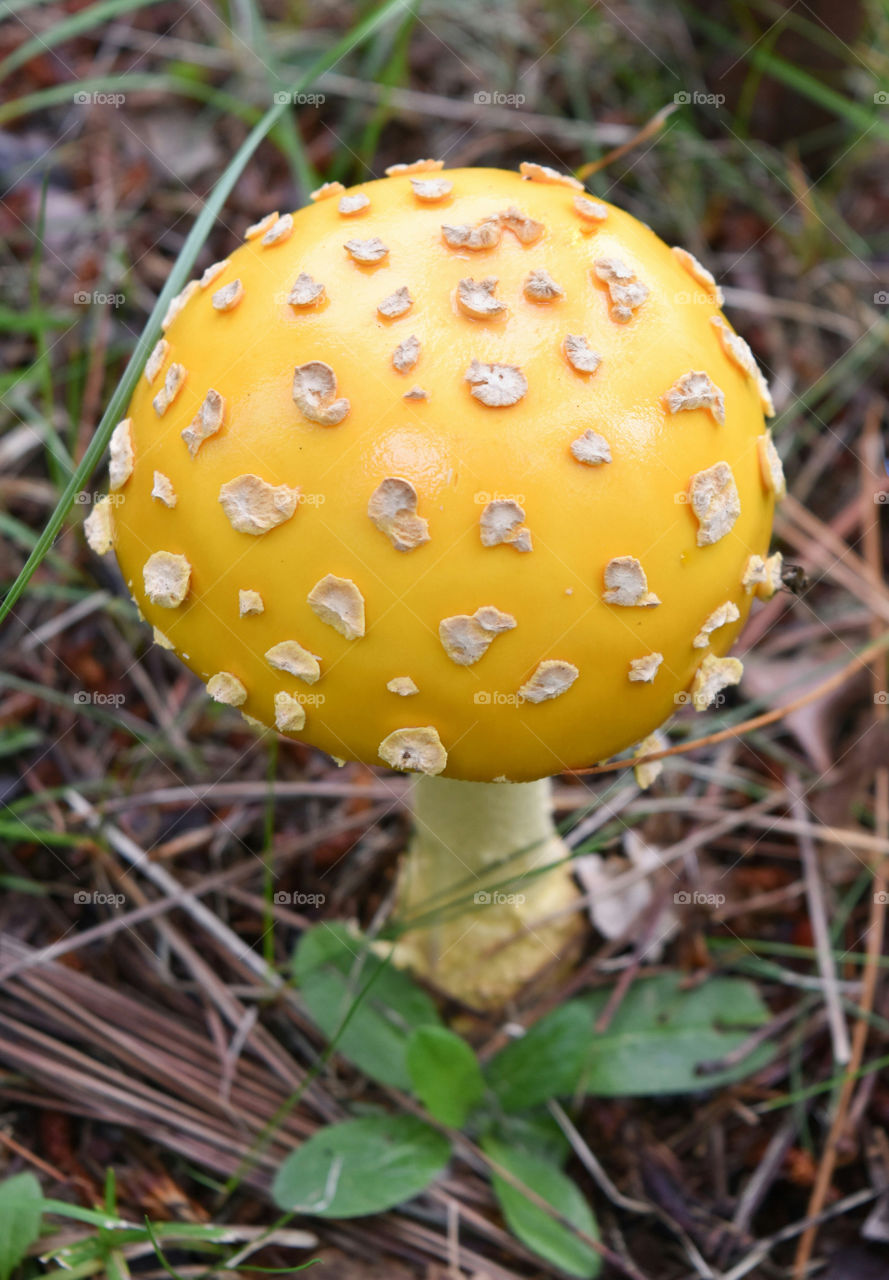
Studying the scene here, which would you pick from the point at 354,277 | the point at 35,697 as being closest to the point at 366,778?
the point at 35,697

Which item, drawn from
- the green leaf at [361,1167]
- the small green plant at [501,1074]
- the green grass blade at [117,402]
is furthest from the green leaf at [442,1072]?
the green grass blade at [117,402]

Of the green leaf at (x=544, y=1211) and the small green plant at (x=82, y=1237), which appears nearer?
the small green plant at (x=82, y=1237)

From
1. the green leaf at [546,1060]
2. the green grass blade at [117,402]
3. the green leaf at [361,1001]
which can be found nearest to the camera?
the green grass blade at [117,402]

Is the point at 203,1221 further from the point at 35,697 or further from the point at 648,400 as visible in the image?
the point at 648,400

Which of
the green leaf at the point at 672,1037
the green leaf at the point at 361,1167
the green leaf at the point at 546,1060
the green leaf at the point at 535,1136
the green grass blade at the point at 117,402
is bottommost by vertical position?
the green leaf at the point at 535,1136

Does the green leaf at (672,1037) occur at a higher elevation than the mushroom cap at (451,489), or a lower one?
lower

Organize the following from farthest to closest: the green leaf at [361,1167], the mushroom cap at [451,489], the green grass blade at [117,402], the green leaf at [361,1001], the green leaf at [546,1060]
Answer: the green leaf at [361,1001] < the green leaf at [546,1060] < the green leaf at [361,1167] < the green grass blade at [117,402] < the mushroom cap at [451,489]

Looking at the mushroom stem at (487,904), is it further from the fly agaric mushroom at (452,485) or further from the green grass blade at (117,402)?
the green grass blade at (117,402)

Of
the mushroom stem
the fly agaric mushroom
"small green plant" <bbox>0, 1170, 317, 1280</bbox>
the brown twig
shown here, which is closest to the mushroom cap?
the fly agaric mushroom

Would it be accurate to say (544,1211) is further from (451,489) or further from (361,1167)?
(451,489)
